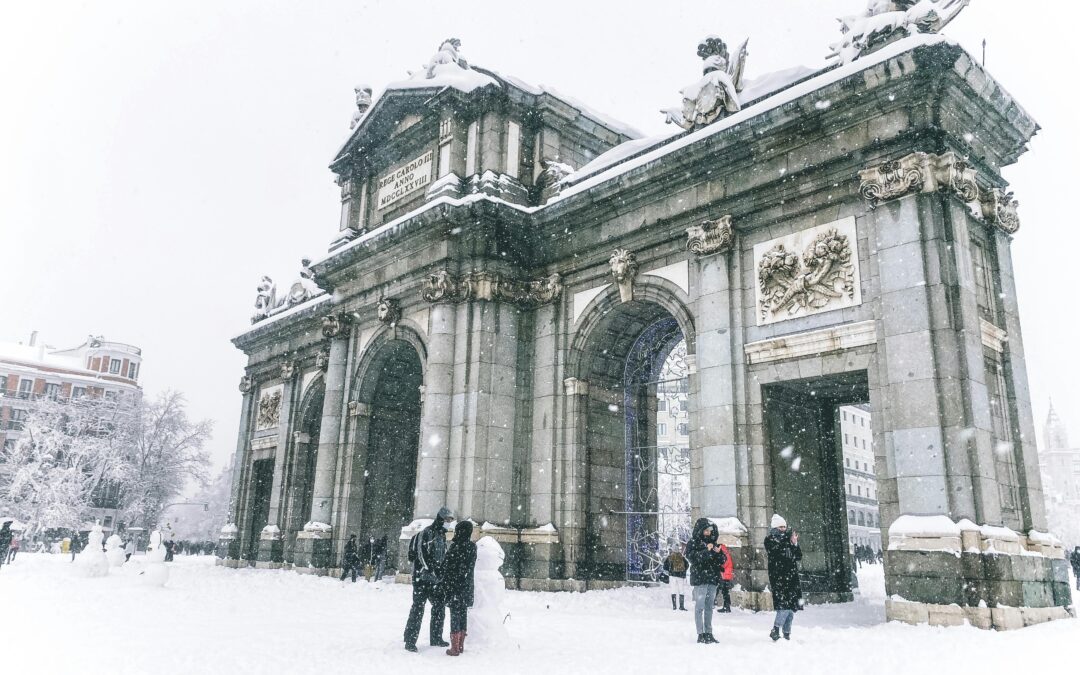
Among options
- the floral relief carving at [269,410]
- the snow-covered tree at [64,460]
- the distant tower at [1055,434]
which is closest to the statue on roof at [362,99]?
the floral relief carving at [269,410]

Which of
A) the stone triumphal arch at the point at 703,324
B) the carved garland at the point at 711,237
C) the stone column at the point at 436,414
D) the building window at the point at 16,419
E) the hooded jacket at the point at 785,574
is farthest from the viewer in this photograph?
the building window at the point at 16,419

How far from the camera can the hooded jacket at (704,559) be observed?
32.0ft

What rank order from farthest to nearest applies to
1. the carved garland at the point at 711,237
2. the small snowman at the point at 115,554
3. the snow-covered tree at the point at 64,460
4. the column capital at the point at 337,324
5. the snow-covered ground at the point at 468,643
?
the snow-covered tree at the point at 64,460 < the small snowman at the point at 115,554 < the column capital at the point at 337,324 < the carved garland at the point at 711,237 < the snow-covered ground at the point at 468,643

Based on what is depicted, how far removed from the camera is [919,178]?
1308 centimetres

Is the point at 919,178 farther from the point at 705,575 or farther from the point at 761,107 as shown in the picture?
the point at 705,575

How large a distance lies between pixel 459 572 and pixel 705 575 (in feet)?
10.3

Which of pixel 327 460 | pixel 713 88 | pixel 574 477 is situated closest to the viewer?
pixel 713 88

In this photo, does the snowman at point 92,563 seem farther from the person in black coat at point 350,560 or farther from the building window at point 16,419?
the building window at point 16,419

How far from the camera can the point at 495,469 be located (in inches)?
722

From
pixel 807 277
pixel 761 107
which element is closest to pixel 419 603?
pixel 807 277

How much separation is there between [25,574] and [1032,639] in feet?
80.4

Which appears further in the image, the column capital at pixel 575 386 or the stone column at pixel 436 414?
the column capital at pixel 575 386

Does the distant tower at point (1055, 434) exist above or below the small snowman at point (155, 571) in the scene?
above

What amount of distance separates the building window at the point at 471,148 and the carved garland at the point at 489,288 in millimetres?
3015
